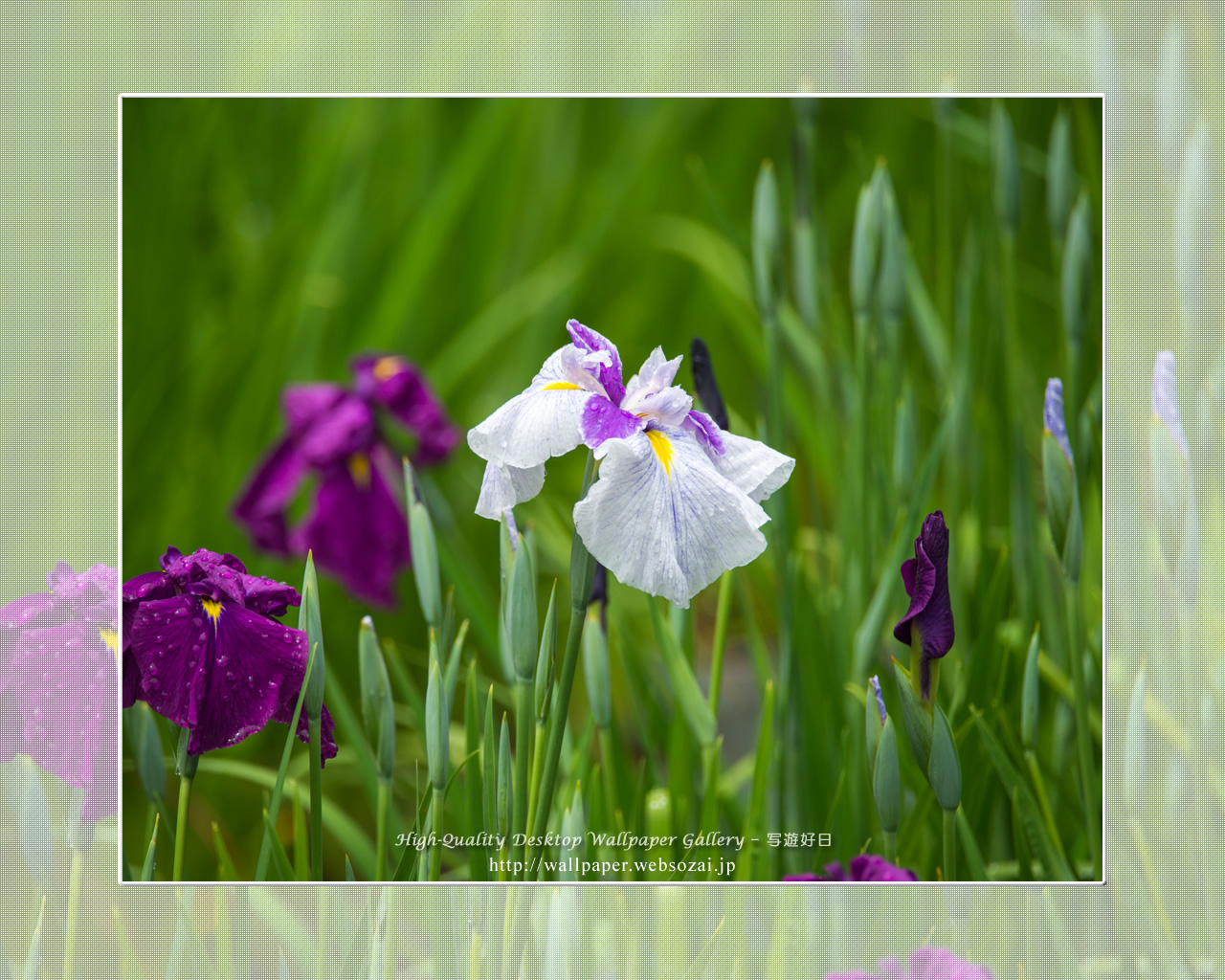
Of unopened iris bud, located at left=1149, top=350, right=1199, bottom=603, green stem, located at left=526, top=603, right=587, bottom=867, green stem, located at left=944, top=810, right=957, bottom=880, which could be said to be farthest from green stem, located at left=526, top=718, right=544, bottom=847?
unopened iris bud, located at left=1149, top=350, right=1199, bottom=603

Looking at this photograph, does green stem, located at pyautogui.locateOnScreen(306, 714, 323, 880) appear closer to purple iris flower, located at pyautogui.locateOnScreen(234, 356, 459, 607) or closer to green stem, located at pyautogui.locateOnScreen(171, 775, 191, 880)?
green stem, located at pyautogui.locateOnScreen(171, 775, 191, 880)

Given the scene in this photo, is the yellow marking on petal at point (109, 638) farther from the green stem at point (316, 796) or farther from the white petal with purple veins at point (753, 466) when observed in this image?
the white petal with purple veins at point (753, 466)

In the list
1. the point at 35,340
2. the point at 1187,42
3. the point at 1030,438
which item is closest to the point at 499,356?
the point at 35,340

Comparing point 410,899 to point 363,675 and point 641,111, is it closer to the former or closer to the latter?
point 363,675

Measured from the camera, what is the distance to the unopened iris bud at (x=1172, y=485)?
82 centimetres

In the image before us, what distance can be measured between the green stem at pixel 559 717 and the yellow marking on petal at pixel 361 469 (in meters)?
0.46

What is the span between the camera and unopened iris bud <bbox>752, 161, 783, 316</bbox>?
859 mm

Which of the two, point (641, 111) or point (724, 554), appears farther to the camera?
point (641, 111)

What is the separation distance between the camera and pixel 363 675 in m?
0.72

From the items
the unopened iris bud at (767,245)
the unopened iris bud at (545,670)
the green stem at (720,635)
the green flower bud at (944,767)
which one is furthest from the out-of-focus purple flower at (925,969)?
the unopened iris bud at (767,245)

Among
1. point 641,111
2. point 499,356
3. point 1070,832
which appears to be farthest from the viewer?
point 499,356

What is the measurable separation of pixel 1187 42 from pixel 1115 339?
27cm

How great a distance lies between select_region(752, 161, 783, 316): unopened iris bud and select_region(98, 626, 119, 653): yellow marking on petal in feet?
2.05

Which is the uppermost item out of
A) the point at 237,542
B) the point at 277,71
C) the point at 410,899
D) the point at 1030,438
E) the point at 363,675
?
the point at 277,71
